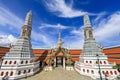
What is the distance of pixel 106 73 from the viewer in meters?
22.5

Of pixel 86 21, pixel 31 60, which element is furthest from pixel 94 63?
pixel 31 60

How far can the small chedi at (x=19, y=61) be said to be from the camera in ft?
69.9

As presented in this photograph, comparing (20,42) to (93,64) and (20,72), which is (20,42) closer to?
(20,72)

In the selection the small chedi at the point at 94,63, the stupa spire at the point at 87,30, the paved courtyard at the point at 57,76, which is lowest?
the paved courtyard at the point at 57,76

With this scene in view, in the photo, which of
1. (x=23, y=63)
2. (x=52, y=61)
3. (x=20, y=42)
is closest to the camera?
(x=23, y=63)

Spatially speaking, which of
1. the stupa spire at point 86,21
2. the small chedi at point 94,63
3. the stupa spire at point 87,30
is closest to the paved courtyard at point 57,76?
the small chedi at point 94,63

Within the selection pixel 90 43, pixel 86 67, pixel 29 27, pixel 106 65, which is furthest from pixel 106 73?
pixel 29 27

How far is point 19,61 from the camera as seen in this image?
23516 mm

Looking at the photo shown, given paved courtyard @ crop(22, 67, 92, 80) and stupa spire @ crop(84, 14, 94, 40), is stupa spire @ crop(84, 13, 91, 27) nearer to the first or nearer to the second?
stupa spire @ crop(84, 14, 94, 40)

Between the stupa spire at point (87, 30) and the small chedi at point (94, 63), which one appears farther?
the stupa spire at point (87, 30)

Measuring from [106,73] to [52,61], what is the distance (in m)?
A: 21.3

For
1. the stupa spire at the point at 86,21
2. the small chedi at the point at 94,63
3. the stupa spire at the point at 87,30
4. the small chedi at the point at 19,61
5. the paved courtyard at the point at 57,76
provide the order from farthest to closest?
the stupa spire at the point at 86,21, the stupa spire at the point at 87,30, the paved courtyard at the point at 57,76, the small chedi at the point at 94,63, the small chedi at the point at 19,61

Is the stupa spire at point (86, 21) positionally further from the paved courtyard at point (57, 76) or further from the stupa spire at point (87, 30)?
the paved courtyard at point (57, 76)

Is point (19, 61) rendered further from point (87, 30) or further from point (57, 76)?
point (87, 30)
